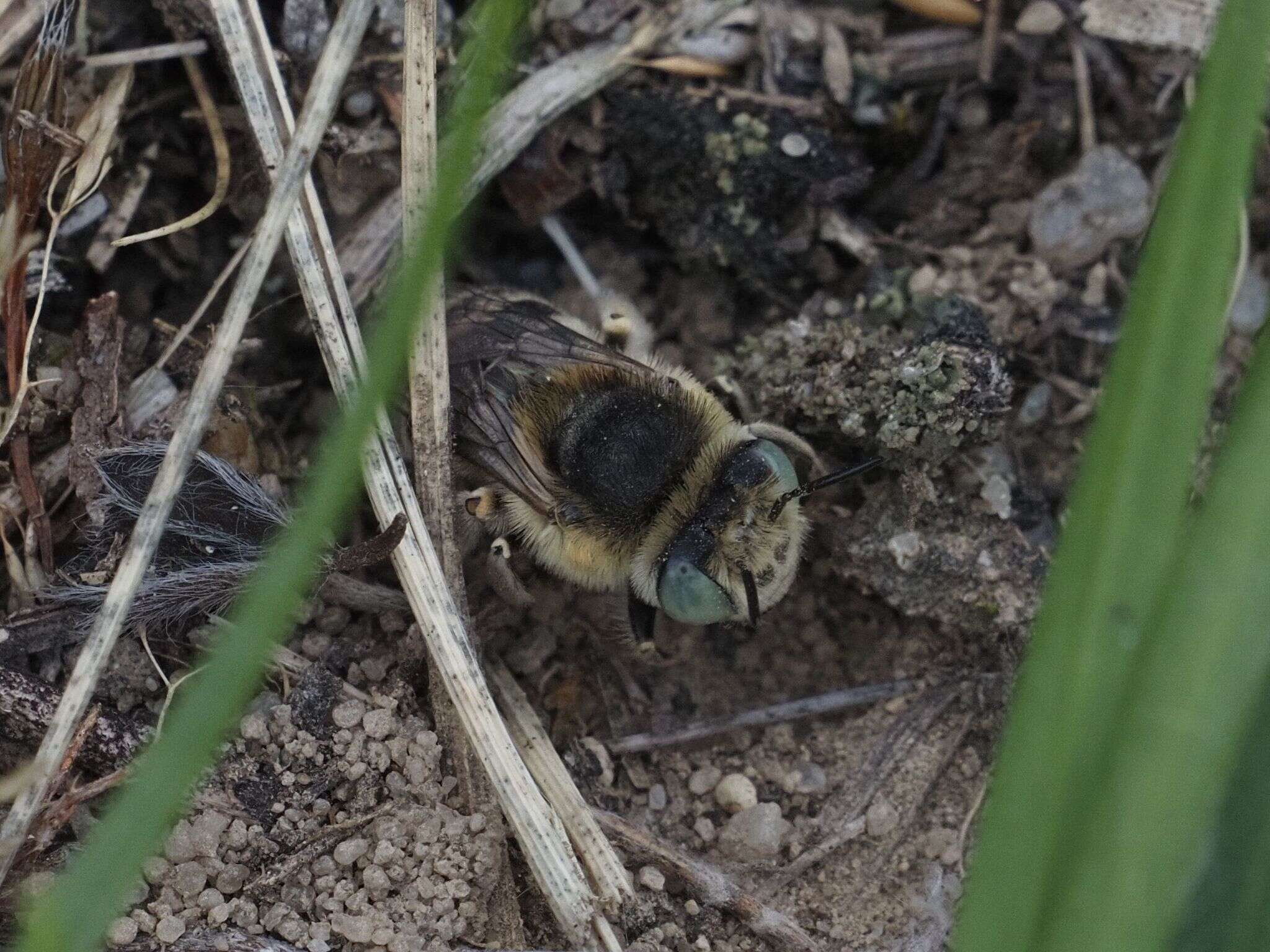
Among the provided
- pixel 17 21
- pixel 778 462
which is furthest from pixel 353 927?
pixel 17 21

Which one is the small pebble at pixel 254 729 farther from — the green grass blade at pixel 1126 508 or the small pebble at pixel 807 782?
the green grass blade at pixel 1126 508

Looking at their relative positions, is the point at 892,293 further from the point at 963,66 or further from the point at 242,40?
the point at 242,40

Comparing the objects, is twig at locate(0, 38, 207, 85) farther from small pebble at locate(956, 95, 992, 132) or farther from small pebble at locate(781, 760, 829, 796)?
small pebble at locate(781, 760, 829, 796)

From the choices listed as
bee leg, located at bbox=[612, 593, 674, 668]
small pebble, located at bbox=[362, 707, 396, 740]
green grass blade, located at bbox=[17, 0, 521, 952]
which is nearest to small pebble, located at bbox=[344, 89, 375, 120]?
bee leg, located at bbox=[612, 593, 674, 668]

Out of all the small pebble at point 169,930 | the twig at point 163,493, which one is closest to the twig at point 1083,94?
the twig at point 163,493

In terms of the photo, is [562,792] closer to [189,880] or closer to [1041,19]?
[189,880]

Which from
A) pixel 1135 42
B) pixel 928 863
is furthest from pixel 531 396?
pixel 1135 42
